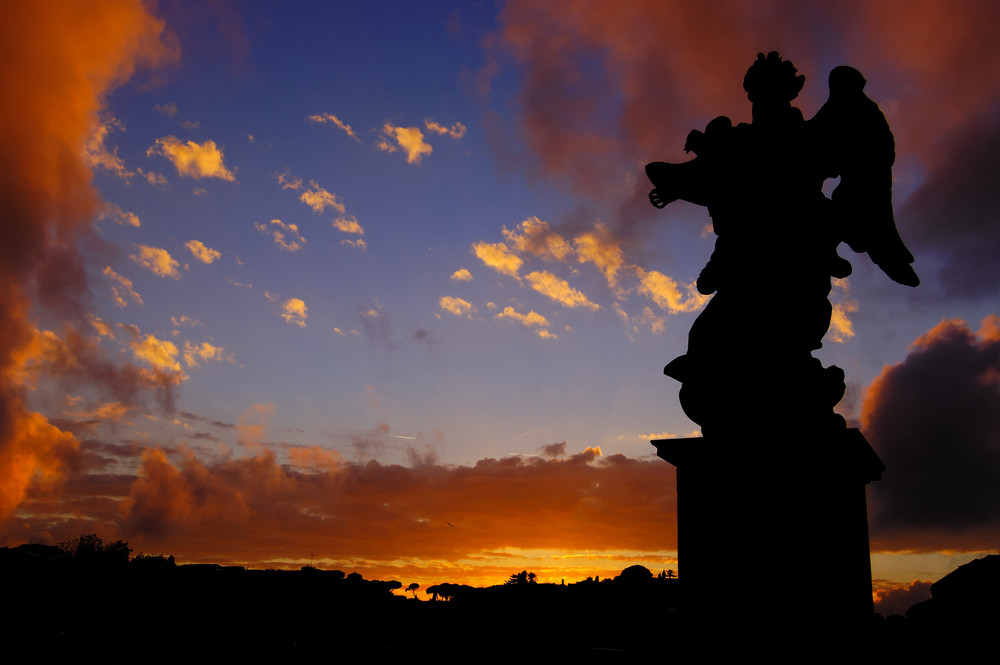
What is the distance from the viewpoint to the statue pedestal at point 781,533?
4852mm

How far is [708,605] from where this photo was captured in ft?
16.5

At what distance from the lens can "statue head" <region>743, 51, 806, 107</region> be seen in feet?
19.4

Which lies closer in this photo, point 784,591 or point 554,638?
point 784,591

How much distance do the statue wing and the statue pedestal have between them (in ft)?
5.87

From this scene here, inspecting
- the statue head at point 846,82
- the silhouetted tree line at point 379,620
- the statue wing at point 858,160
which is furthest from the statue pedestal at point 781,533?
the statue head at point 846,82

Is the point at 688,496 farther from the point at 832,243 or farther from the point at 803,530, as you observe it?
the point at 832,243

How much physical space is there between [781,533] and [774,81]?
3.65 meters

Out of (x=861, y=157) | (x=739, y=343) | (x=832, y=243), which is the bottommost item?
(x=739, y=343)

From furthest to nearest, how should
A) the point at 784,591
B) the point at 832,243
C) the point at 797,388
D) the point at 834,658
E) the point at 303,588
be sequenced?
the point at 303,588 < the point at 832,243 < the point at 797,388 < the point at 784,591 < the point at 834,658

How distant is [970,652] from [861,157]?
3.69 m

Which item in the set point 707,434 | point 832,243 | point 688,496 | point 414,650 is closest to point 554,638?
point 414,650

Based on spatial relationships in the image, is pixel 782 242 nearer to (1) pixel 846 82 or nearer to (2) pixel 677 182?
(2) pixel 677 182

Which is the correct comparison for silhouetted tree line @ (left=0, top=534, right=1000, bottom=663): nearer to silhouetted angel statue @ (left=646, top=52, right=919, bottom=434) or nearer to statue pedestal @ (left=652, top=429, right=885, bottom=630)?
statue pedestal @ (left=652, top=429, right=885, bottom=630)

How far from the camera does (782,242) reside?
5500mm
